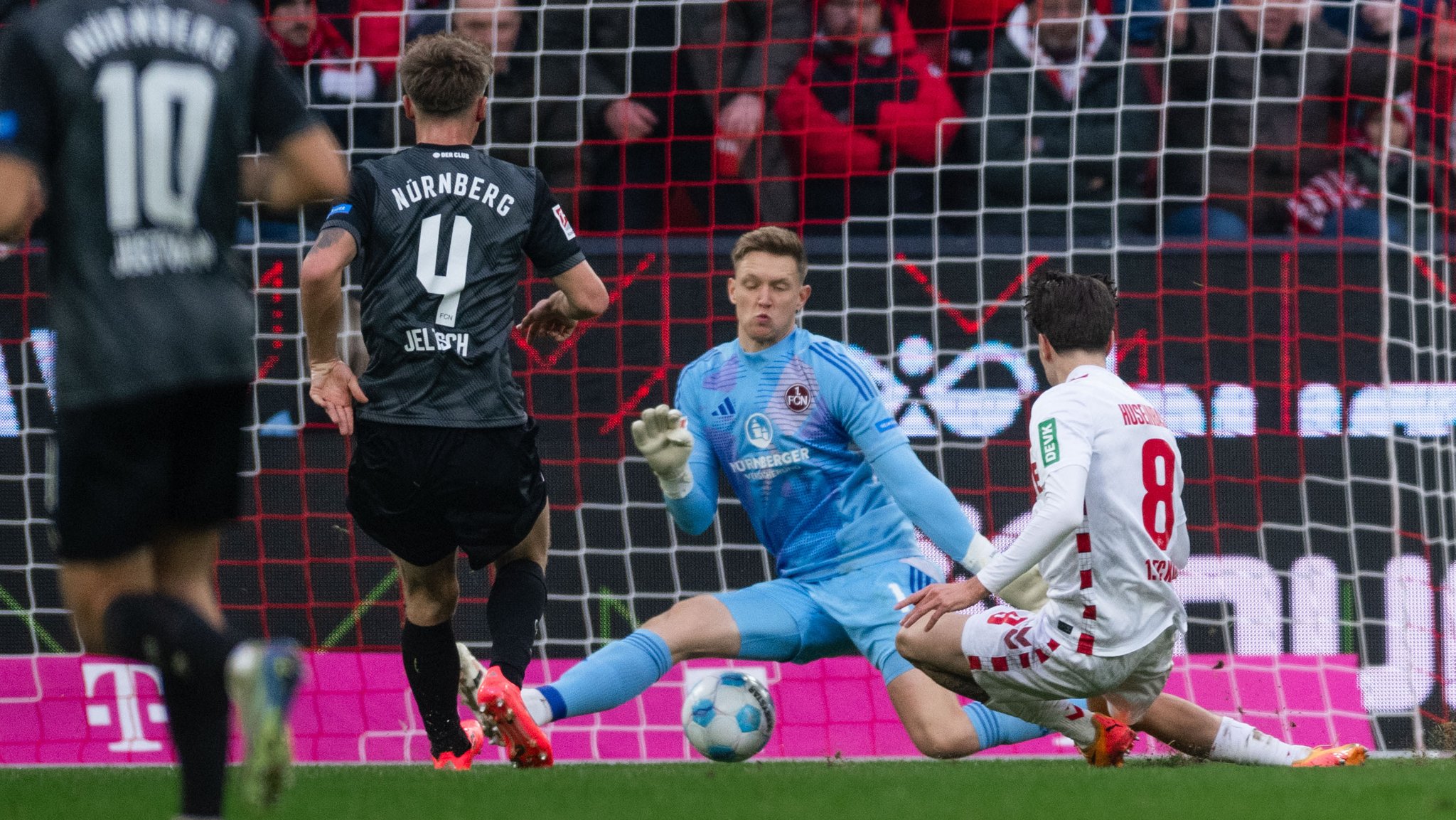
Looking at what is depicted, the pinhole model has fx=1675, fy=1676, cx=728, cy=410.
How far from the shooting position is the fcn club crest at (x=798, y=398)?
5094 millimetres

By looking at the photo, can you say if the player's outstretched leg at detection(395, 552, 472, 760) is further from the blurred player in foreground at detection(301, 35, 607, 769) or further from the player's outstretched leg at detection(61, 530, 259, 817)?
the player's outstretched leg at detection(61, 530, 259, 817)

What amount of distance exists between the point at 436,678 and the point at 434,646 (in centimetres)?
9

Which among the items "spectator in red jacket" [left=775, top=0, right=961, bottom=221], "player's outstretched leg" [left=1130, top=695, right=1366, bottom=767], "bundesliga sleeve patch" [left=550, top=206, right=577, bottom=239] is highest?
"spectator in red jacket" [left=775, top=0, right=961, bottom=221]

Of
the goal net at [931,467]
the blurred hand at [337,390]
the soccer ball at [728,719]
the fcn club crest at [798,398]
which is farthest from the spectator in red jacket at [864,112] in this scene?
the blurred hand at [337,390]

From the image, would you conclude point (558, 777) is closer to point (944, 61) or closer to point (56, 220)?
point (56, 220)

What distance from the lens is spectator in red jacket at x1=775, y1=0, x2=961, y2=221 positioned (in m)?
7.30

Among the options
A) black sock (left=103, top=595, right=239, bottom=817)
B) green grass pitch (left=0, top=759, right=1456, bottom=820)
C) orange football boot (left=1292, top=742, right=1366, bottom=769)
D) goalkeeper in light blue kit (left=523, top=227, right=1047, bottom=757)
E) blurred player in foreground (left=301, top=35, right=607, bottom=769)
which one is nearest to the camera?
black sock (left=103, top=595, right=239, bottom=817)

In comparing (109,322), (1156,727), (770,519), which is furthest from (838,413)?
(109,322)

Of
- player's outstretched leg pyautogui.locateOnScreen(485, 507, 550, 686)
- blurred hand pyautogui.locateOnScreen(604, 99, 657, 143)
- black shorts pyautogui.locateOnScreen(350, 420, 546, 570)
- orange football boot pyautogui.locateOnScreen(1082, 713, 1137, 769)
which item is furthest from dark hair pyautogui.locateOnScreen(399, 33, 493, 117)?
blurred hand pyautogui.locateOnScreen(604, 99, 657, 143)

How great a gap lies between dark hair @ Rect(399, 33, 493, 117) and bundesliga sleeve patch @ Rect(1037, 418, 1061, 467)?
1.73 meters

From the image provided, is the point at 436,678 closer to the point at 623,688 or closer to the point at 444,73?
the point at 623,688

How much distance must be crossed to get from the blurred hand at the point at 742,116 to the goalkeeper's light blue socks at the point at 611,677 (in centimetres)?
319

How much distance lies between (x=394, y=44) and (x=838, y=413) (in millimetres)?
3565

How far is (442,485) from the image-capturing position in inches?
170
